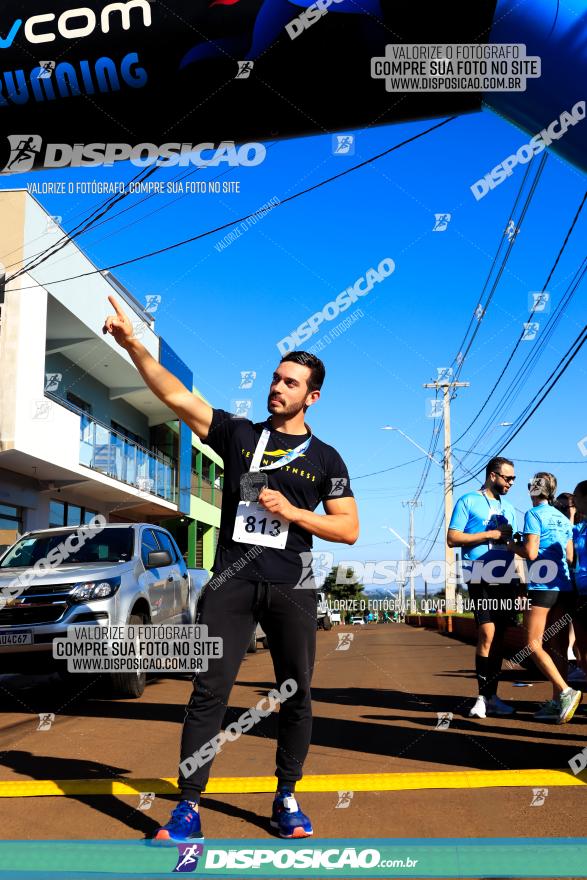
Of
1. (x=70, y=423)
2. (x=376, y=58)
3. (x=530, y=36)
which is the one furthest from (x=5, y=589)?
(x=70, y=423)

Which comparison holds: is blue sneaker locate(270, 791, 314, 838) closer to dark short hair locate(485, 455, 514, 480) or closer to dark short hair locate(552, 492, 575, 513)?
dark short hair locate(485, 455, 514, 480)

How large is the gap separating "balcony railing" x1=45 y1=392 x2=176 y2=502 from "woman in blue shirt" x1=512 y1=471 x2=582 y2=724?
46.0 ft

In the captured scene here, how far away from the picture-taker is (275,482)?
11.8ft

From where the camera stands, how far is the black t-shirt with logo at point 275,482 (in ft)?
11.5

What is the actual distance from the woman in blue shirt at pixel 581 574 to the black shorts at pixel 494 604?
0.60 m

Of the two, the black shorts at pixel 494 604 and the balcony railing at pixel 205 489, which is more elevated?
the balcony railing at pixel 205 489

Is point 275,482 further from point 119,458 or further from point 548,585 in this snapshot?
point 119,458

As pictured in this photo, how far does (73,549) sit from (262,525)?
19.9ft

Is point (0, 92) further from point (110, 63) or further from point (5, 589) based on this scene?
point (5, 589)

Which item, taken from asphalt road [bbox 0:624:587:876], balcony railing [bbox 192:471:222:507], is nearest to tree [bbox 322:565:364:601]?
balcony railing [bbox 192:471:222:507]

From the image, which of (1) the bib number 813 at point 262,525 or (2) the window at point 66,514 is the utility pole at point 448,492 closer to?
(2) the window at point 66,514

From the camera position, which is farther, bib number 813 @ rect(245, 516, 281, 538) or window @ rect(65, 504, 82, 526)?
window @ rect(65, 504, 82, 526)

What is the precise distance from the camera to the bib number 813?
11.5 ft

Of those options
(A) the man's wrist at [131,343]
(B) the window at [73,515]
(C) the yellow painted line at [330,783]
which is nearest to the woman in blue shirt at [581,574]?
(C) the yellow painted line at [330,783]
